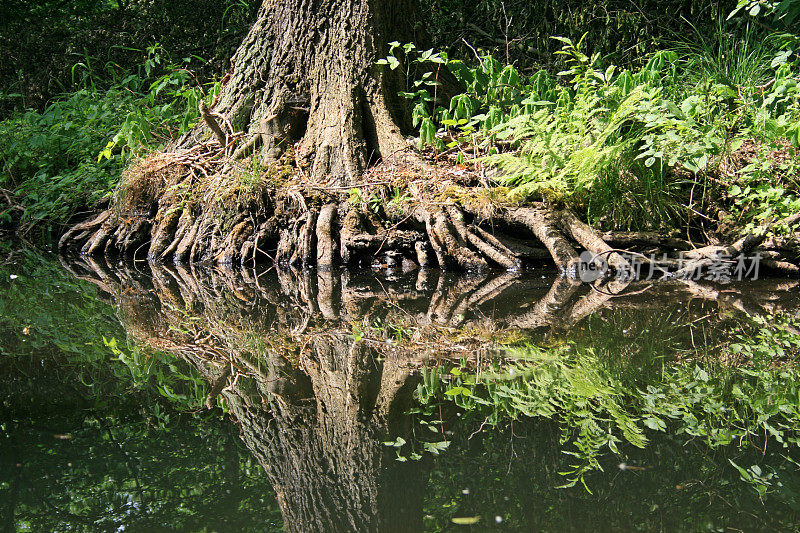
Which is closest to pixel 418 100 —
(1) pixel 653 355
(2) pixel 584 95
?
(2) pixel 584 95

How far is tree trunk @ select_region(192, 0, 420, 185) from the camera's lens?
616cm

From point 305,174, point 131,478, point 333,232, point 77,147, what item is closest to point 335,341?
point 131,478

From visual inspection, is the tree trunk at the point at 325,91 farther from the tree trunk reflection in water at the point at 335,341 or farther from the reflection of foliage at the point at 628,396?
the reflection of foliage at the point at 628,396

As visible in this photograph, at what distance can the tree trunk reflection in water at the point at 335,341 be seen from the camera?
2.03 meters

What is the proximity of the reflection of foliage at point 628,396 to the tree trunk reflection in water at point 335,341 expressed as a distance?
289 millimetres

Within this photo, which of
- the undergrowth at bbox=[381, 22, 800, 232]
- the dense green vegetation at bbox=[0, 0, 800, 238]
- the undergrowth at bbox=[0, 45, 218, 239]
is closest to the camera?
the undergrowth at bbox=[381, 22, 800, 232]

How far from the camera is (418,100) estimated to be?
6.55 metres

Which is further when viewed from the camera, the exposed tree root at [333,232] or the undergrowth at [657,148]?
the exposed tree root at [333,232]

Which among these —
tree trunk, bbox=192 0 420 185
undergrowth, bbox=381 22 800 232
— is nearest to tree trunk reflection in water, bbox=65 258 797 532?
undergrowth, bbox=381 22 800 232

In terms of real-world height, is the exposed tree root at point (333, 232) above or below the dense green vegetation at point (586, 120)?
below

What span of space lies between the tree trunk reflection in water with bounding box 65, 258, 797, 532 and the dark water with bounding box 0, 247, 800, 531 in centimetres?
1

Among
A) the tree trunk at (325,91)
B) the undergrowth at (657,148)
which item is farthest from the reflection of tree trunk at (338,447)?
the tree trunk at (325,91)

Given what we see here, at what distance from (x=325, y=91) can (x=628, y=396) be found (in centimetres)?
449

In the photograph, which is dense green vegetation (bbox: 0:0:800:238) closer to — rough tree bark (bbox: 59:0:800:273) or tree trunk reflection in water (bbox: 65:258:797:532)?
rough tree bark (bbox: 59:0:800:273)
